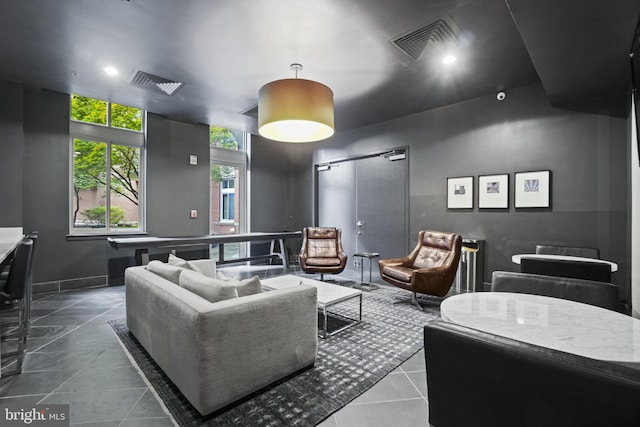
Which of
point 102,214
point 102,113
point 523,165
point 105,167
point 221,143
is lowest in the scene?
point 102,214

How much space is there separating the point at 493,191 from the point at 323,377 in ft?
11.9

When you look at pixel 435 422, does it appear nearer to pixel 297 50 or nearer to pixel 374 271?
pixel 297 50

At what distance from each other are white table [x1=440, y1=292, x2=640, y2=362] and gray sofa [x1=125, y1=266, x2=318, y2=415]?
3.46 ft

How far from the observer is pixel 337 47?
9.95ft

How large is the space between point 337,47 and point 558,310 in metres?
2.89

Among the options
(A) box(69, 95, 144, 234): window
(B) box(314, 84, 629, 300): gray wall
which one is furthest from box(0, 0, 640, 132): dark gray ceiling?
(A) box(69, 95, 144, 234): window

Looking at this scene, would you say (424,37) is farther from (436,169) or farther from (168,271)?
(168,271)

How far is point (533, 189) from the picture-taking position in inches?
154

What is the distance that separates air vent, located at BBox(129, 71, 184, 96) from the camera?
3706mm

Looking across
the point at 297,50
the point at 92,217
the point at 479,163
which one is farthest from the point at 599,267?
the point at 92,217

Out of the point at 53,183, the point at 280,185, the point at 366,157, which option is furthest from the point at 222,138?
the point at 366,157

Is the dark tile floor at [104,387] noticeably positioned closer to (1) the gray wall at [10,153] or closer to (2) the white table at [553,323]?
(2) the white table at [553,323]

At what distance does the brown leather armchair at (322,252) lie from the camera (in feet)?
15.4

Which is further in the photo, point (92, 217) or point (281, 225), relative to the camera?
point (281, 225)
